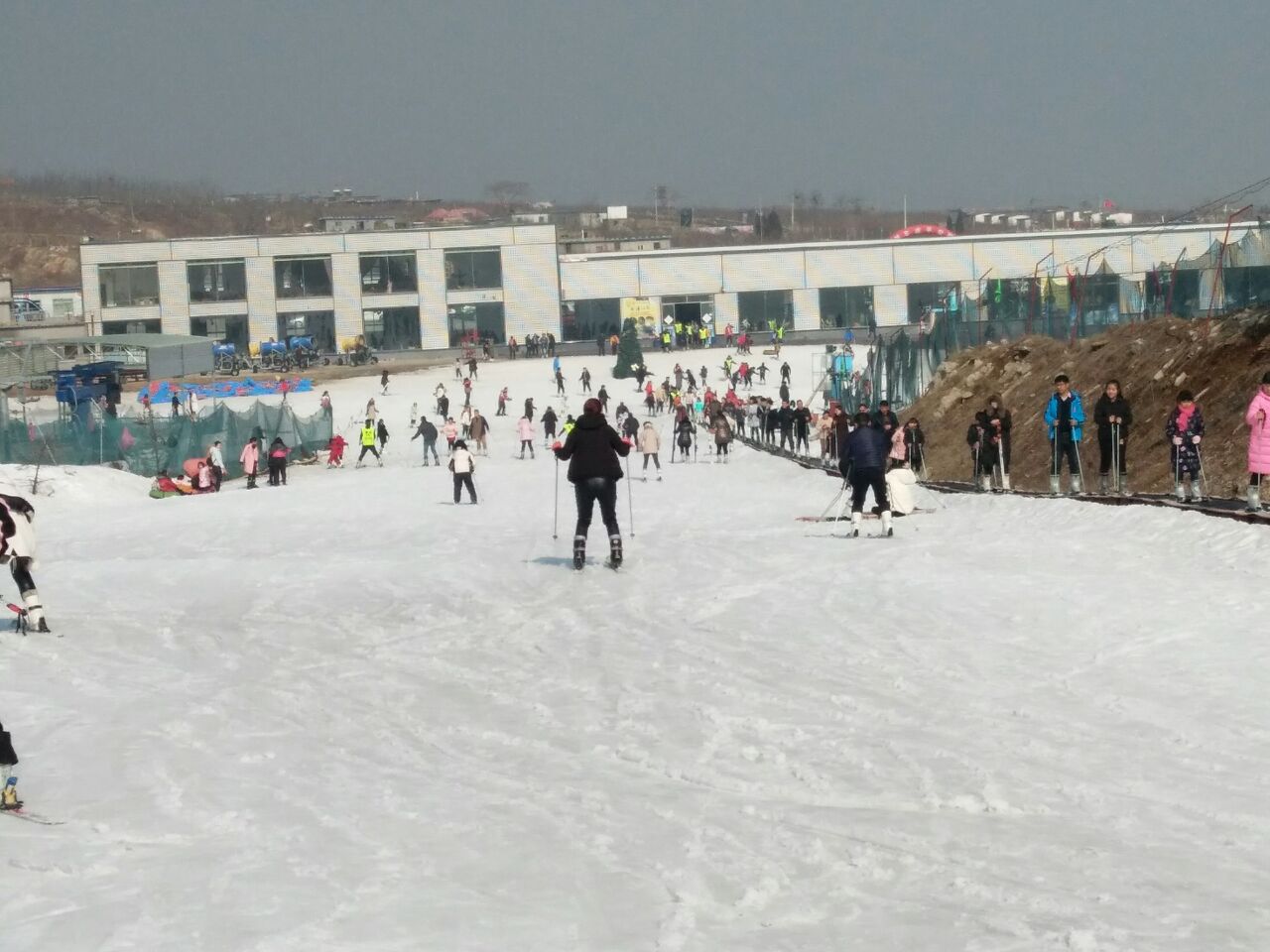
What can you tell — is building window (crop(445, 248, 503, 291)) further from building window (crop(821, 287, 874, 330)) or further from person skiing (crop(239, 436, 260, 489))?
person skiing (crop(239, 436, 260, 489))

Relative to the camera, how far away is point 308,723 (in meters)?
9.98

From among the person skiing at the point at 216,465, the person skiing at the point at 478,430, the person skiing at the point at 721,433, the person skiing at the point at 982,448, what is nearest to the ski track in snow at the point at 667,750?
the person skiing at the point at 982,448

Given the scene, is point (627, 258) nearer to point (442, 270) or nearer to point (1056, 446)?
point (442, 270)

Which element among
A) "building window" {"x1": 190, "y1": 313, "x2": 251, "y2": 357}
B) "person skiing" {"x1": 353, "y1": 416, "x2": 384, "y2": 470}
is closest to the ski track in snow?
"person skiing" {"x1": 353, "y1": 416, "x2": 384, "y2": 470}

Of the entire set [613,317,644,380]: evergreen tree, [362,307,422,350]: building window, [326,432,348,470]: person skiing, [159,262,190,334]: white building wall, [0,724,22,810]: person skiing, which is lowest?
[326,432,348,470]: person skiing

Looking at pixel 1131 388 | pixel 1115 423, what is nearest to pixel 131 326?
pixel 1131 388

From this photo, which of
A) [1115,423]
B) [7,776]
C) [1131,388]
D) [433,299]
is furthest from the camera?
[433,299]

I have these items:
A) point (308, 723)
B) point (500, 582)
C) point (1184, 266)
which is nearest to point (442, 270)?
point (1184, 266)

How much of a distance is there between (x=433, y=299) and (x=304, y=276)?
24.6ft

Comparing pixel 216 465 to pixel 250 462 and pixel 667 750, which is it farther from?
pixel 667 750

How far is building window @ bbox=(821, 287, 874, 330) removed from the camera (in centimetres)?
9962

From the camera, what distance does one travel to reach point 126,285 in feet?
318

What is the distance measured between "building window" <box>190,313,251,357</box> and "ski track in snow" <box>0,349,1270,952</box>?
80765 mm

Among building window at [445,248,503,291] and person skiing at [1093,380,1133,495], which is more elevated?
building window at [445,248,503,291]
